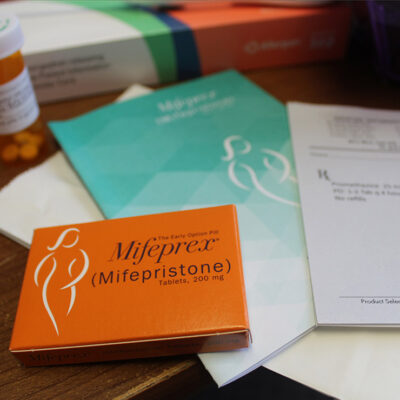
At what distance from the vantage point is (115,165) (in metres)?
0.51

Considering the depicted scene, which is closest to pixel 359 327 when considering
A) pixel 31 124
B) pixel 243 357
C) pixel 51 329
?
pixel 243 357

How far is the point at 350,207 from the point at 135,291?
24cm

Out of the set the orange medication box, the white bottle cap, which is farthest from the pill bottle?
the orange medication box

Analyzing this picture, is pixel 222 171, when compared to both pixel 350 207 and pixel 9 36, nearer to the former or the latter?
pixel 350 207

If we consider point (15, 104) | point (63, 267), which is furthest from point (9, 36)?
point (63, 267)

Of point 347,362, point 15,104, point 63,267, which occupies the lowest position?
point 347,362

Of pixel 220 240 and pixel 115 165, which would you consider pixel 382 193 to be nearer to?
pixel 220 240

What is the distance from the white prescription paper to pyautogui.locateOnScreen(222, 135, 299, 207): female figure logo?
15 millimetres

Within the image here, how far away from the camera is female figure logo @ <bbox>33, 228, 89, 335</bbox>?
370 millimetres

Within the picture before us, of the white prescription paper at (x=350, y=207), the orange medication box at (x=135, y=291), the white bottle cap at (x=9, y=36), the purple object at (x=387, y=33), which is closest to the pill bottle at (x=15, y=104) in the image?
the white bottle cap at (x=9, y=36)

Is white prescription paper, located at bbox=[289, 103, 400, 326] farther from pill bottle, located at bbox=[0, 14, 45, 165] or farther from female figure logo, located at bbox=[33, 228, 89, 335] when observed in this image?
pill bottle, located at bbox=[0, 14, 45, 165]

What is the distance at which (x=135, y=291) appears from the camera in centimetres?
36

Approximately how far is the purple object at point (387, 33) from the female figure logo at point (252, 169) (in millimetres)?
222

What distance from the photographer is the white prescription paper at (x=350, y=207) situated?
0.38 m
